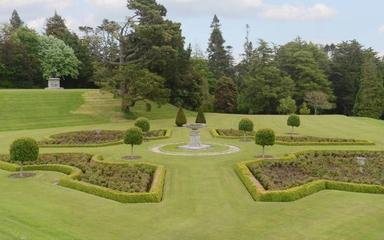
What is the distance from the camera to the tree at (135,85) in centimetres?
4025

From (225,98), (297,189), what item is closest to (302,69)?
(225,98)

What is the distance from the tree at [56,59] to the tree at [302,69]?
3176 centimetres

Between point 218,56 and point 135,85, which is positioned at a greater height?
point 218,56

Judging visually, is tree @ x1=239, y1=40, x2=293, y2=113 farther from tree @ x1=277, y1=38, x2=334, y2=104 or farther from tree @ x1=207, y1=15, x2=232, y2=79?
tree @ x1=207, y1=15, x2=232, y2=79

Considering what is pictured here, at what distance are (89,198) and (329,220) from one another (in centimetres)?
840

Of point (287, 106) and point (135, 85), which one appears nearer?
point (135, 85)

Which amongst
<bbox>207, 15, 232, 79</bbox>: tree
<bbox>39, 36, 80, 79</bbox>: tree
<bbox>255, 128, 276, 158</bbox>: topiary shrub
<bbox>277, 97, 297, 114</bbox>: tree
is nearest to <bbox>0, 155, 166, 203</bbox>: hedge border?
<bbox>255, 128, 276, 158</bbox>: topiary shrub

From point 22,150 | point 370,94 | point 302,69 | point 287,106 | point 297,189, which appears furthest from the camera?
point 302,69

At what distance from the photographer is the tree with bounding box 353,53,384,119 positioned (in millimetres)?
58562

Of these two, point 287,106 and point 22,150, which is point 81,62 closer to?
point 287,106

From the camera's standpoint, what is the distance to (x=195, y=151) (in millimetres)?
24500

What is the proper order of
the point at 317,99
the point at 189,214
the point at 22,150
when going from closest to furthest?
the point at 189,214 → the point at 22,150 → the point at 317,99

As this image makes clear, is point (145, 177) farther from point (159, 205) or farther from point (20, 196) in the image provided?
point (20, 196)

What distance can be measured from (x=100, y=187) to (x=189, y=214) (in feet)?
13.8
